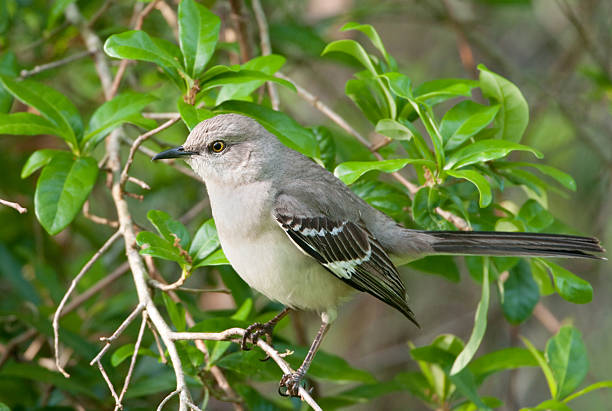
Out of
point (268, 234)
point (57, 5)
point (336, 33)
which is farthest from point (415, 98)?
point (336, 33)

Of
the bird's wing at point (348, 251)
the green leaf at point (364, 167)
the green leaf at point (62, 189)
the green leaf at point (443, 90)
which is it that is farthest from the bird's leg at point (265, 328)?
the green leaf at point (443, 90)

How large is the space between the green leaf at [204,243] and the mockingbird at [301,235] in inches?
2.6

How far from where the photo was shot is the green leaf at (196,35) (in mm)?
2861

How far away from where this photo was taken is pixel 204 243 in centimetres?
297

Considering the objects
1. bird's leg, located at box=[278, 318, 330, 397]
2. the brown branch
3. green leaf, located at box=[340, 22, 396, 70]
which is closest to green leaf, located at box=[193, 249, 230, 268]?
bird's leg, located at box=[278, 318, 330, 397]

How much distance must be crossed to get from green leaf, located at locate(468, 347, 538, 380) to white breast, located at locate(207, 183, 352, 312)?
33.5 inches

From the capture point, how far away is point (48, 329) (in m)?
3.36

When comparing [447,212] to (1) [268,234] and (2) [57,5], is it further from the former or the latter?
(2) [57,5]

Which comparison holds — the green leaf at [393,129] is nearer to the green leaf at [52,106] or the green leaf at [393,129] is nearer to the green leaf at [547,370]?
the green leaf at [547,370]

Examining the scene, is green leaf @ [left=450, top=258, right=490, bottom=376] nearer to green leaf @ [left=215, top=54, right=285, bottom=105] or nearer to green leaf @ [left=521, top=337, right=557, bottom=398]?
green leaf @ [left=521, top=337, right=557, bottom=398]

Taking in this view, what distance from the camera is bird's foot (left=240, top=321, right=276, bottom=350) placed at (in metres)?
2.89

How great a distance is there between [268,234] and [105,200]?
8.20ft

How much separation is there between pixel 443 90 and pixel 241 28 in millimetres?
1557

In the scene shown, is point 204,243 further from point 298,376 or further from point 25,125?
point 25,125
